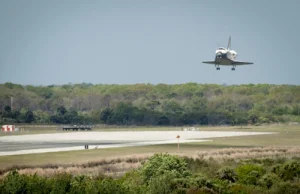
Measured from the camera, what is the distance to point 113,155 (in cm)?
7094

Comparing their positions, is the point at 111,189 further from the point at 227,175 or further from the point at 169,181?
the point at 227,175

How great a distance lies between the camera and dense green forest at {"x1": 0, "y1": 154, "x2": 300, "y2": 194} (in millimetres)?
36406

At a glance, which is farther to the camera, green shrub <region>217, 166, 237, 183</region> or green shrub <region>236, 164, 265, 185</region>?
green shrub <region>217, 166, 237, 183</region>

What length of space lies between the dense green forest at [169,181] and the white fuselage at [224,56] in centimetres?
7808

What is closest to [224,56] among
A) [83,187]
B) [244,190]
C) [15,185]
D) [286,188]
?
[286,188]

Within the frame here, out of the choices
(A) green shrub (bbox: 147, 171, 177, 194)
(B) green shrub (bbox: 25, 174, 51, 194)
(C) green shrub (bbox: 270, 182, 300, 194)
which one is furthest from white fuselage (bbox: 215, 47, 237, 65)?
(B) green shrub (bbox: 25, 174, 51, 194)

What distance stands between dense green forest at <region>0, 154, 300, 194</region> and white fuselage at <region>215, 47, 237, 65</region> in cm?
7808

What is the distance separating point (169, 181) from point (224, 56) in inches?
3676

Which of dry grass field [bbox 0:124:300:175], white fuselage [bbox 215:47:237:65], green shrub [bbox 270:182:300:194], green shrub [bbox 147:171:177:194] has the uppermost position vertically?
white fuselage [bbox 215:47:237:65]

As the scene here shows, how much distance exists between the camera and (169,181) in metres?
39.7

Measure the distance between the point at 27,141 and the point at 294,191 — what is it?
195ft

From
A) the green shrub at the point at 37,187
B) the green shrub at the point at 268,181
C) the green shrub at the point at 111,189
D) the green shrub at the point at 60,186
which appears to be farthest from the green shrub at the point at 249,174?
the green shrub at the point at 37,187

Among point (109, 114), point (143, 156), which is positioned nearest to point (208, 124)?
point (109, 114)

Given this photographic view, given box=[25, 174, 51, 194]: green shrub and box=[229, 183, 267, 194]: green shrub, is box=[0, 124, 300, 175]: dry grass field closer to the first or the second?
box=[25, 174, 51, 194]: green shrub
